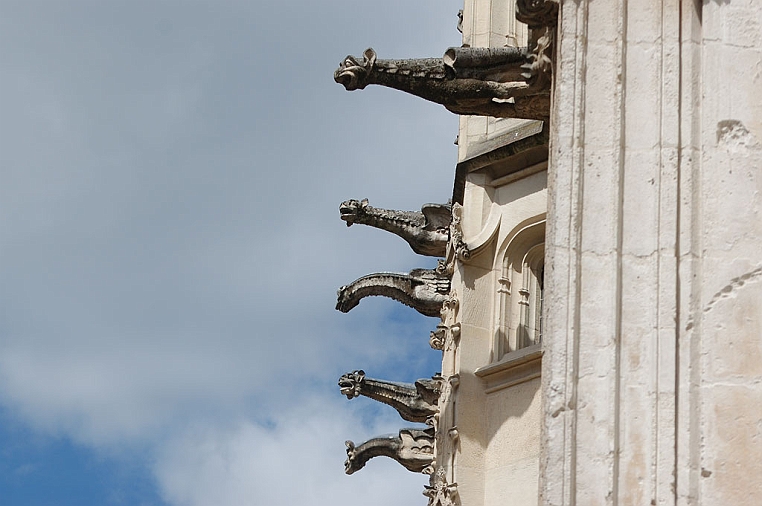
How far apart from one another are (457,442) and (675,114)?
23.4 feet

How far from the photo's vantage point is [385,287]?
1912 cm

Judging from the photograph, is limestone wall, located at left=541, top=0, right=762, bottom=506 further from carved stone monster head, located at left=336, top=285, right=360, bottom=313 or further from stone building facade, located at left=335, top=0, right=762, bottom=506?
carved stone monster head, located at left=336, top=285, right=360, bottom=313

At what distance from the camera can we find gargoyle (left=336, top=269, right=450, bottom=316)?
1884 centimetres

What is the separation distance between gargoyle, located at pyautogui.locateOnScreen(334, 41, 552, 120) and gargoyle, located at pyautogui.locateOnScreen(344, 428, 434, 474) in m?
7.49

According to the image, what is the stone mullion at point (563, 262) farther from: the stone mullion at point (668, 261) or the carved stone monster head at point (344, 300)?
the carved stone monster head at point (344, 300)

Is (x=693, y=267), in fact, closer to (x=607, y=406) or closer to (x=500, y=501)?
(x=607, y=406)

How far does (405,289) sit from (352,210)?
3.00 ft

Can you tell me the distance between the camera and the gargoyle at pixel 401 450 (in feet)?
63.9

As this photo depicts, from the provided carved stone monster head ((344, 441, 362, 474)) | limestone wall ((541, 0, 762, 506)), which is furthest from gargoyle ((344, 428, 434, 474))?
limestone wall ((541, 0, 762, 506))

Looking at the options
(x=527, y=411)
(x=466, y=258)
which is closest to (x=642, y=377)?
(x=527, y=411)

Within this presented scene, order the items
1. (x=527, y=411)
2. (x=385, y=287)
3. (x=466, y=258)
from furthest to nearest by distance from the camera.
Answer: (x=385, y=287) < (x=466, y=258) < (x=527, y=411)

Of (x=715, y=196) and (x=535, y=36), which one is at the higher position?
(x=535, y=36)

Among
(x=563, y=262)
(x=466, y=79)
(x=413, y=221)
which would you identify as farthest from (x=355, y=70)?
(x=413, y=221)

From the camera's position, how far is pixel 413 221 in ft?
62.4
